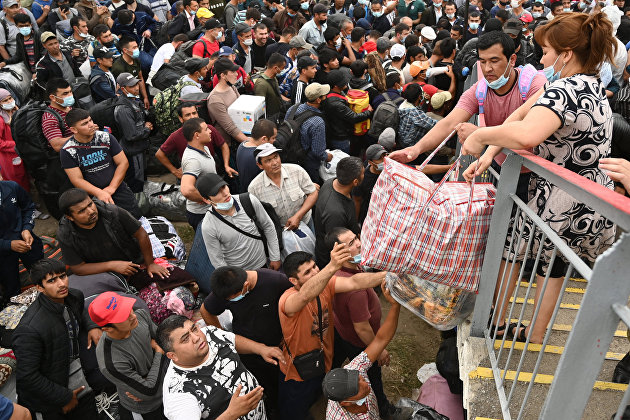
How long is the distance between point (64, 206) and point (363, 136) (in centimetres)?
391

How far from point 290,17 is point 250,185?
6421 millimetres

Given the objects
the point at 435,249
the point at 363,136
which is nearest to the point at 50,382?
the point at 435,249

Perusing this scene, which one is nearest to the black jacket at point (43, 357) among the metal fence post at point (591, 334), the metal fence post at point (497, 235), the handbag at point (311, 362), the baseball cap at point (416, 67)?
the handbag at point (311, 362)

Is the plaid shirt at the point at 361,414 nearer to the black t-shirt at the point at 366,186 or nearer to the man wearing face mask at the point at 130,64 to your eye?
the black t-shirt at the point at 366,186

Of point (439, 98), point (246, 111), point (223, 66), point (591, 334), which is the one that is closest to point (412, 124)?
point (439, 98)

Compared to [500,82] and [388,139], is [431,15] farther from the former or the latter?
[500,82]

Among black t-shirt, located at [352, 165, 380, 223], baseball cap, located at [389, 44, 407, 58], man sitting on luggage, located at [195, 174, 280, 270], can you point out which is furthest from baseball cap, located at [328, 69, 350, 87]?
man sitting on luggage, located at [195, 174, 280, 270]

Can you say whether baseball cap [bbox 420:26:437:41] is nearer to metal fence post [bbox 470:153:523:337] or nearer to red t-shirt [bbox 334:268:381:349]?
red t-shirt [bbox 334:268:381:349]

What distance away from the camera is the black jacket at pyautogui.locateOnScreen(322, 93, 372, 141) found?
245 inches

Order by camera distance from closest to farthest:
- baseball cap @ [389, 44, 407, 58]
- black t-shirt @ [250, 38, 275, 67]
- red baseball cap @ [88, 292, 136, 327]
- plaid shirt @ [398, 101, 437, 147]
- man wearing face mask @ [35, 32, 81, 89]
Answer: red baseball cap @ [88, 292, 136, 327] < plaid shirt @ [398, 101, 437, 147] < man wearing face mask @ [35, 32, 81, 89] < baseball cap @ [389, 44, 407, 58] < black t-shirt @ [250, 38, 275, 67]

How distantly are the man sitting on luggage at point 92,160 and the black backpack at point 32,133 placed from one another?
32.5 inches

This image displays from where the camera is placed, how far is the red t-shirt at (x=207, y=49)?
→ 7890 millimetres

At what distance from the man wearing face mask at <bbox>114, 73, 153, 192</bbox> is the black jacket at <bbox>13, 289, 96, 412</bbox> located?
2.83m

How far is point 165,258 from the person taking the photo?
18.0ft
